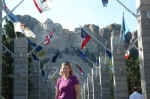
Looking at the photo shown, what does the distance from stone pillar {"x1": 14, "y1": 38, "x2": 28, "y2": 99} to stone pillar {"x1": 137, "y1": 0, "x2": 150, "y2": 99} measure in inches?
359

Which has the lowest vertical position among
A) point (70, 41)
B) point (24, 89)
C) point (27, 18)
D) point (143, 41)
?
point (24, 89)

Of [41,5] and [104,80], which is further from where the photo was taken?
[104,80]

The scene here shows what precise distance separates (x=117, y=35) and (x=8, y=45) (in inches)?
520

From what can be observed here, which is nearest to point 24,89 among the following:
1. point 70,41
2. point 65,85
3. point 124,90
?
point 124,90

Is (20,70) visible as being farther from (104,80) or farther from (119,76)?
(104,80)

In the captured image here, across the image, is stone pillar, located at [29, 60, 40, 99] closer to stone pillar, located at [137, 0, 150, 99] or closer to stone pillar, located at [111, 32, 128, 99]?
stone pillar, located at [111, 32, 128, 99]

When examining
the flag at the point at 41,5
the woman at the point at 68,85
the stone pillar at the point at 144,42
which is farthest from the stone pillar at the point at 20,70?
the woman at the point at 68,85

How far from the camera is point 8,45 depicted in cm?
2991

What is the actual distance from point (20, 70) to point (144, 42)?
9651mm

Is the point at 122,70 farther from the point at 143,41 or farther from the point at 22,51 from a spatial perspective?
the point at 22,51

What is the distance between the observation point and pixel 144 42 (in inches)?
586

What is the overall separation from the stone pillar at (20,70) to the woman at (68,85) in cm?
1558

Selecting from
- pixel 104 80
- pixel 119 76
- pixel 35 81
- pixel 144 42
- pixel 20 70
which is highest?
pixel 144 42

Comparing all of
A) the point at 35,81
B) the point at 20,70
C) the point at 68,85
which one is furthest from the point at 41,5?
the point at 68,85
